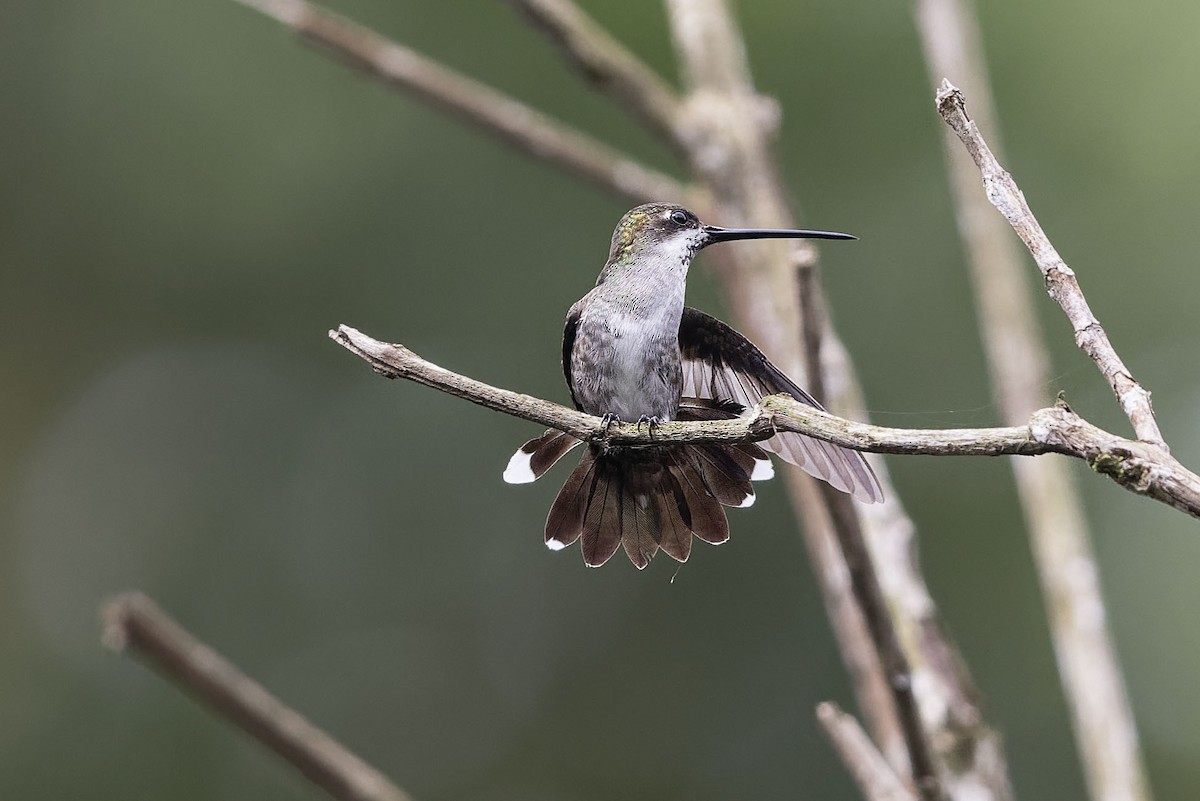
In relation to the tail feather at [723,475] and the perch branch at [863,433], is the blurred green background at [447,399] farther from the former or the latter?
the perch branch at [863,433]

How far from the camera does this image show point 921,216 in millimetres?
9828

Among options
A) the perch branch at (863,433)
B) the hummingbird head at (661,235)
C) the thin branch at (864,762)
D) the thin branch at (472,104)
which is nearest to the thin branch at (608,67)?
the thin branch at (472,104)

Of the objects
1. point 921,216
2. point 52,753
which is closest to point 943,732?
point 921,216

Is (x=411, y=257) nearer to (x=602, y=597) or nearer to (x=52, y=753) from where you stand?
(x=602, y=597)

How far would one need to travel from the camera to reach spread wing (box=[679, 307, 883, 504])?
105 inches

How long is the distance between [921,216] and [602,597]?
4.03 metres

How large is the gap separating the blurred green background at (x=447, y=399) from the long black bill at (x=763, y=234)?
542 cm

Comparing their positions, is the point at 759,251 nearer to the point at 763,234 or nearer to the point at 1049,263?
the point at 763,234

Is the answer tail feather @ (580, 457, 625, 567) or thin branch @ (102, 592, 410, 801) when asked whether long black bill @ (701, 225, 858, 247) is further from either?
thin branch @ (102, 592, 410, 801)

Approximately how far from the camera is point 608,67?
15.8ft

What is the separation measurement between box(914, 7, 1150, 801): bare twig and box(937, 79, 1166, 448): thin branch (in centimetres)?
130

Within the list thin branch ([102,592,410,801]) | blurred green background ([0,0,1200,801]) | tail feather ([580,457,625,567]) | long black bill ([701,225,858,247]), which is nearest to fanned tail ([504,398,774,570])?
tail feather ([580,457,625,567])

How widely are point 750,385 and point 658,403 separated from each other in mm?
255

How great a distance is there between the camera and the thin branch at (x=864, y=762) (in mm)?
3018
